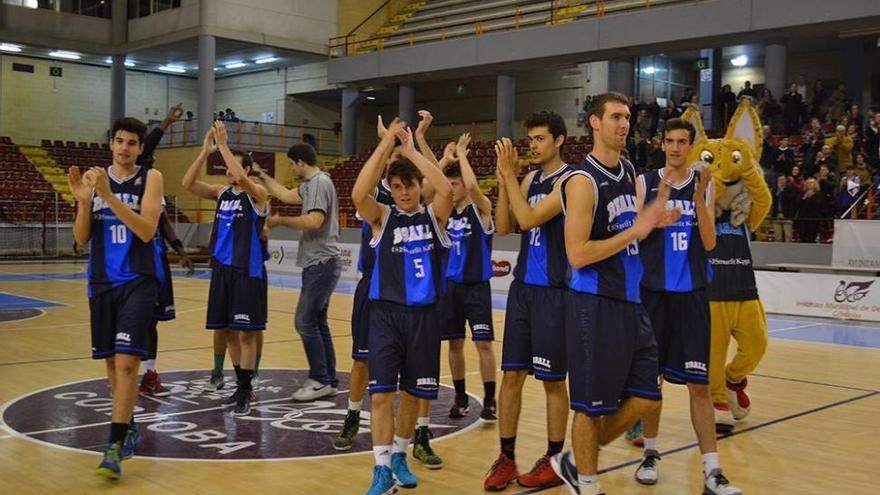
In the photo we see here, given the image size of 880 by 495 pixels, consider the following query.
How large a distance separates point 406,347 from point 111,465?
1.84 m

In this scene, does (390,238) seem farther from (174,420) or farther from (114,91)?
(114,91)

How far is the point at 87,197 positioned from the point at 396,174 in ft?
6.12

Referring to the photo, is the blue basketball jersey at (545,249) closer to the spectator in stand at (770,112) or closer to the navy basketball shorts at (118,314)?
the navy basketball shorts at (118,314)

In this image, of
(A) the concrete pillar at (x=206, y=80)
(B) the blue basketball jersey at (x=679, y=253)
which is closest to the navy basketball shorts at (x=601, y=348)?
(B) the blue basketball jersey at (x=679, y=253)

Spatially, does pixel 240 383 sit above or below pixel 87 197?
below

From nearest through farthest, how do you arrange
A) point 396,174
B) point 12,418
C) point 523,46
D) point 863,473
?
point 396,174 → point 863,473 → point 12,418 → point 523,46

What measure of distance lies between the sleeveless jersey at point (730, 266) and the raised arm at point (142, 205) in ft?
12.8

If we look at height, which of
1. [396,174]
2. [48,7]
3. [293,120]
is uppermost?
[48,7]

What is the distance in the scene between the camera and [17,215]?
28.3 meters

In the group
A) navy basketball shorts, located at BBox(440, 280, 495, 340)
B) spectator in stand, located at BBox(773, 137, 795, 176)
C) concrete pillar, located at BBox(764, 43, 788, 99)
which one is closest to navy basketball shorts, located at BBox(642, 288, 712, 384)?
navy basketball shorts, located at BBox(440, 280, 495, 340)

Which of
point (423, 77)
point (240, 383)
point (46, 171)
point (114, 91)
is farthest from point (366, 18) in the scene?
point (240, 383)

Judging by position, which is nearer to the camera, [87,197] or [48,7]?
[87,197]

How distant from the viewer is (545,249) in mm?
5465

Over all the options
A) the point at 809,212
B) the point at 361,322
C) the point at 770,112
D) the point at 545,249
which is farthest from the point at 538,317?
the point at 770,112
